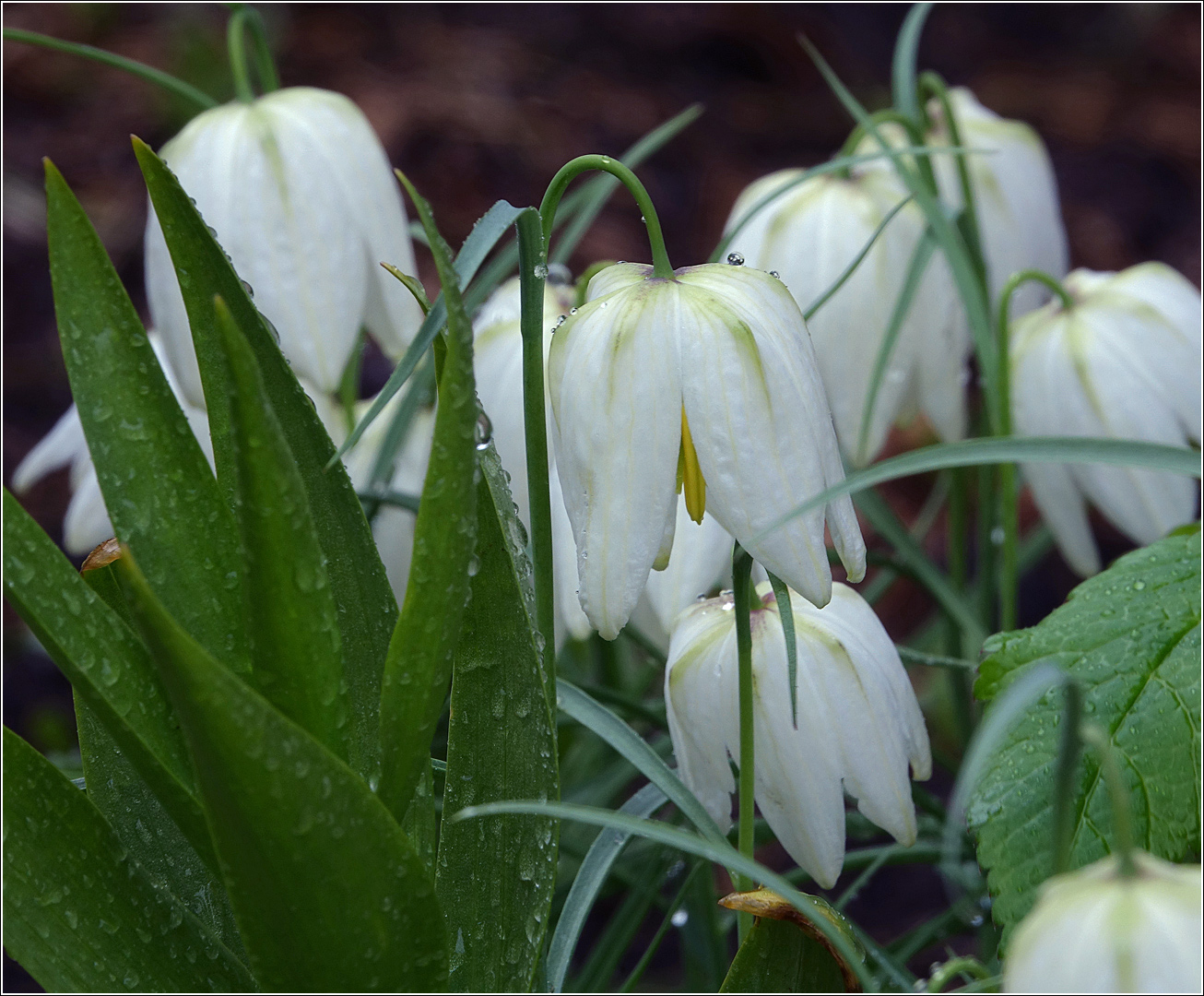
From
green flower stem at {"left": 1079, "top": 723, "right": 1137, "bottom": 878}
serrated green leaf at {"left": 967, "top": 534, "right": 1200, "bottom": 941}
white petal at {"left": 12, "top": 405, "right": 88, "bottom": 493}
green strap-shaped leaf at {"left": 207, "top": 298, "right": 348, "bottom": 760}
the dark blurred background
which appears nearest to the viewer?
green flower stem at {"left": 1079, "top": 723, "right": 1137, "bottom": 878}

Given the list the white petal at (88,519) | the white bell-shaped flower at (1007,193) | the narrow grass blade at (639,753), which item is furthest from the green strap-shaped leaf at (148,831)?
the white bell-shaped flower at (1007,193)

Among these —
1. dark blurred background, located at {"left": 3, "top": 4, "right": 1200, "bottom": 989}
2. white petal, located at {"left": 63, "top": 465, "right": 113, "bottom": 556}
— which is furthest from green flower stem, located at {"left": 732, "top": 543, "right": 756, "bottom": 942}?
dark blurred background, located at {"left": 3, "top": 4, "right": 1200, "bottom": 989}

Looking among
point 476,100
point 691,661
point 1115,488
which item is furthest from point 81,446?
point 476,100

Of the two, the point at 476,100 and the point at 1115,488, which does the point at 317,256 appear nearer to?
the point at 1115,488

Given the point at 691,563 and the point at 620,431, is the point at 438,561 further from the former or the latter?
the point at 691,563

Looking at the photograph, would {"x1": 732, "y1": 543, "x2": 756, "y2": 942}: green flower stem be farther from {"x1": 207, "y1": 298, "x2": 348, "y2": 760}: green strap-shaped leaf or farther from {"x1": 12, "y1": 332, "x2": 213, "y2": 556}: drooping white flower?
{"x1": 12, "y1": 332, "x2": 213, "y2": 556}: drooping white flower

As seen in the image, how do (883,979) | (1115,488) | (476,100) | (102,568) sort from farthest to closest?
A: (476,100)
(1115,488)
(883,979)
(102,568)
